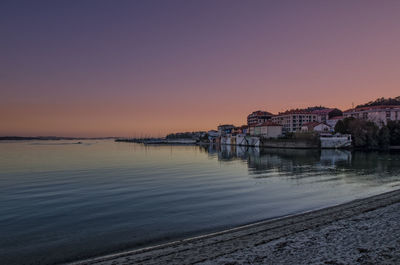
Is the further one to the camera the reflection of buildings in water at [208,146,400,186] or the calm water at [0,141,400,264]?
the reflection of buildings in water at [208,146,400,186]

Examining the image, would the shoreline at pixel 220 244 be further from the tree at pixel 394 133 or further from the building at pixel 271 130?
the building at pixel 271 130

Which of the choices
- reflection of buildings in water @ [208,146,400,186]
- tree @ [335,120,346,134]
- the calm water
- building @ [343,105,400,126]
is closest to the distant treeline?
tree @ [335,120,346,134]

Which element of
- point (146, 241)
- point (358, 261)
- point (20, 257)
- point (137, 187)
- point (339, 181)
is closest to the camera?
point (358, 261)

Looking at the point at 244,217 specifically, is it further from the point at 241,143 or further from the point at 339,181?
the point at 241,143

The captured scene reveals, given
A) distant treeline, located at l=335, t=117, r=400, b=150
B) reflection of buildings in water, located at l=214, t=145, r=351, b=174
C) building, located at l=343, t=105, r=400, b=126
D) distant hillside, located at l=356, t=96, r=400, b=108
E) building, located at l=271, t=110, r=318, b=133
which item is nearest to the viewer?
reflection of buildings in water, located at l=214, t=145, r=351, b=174

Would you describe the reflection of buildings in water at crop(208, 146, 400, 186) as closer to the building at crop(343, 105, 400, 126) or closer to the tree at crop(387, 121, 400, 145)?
the tree at crop(387, 121, 400, 145)

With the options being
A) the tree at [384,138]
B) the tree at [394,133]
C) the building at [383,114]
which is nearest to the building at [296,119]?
the building at [383,114]

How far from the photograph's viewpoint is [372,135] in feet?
265

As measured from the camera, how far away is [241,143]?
133 metres

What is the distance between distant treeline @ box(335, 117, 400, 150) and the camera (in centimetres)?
8002

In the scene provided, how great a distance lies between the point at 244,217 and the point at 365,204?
6177 mm

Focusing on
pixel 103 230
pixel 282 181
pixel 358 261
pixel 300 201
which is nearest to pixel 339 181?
pixel 282 181

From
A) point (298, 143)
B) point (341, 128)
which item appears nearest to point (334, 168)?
point (298, 143)

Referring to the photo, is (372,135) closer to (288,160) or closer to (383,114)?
(383,114)
